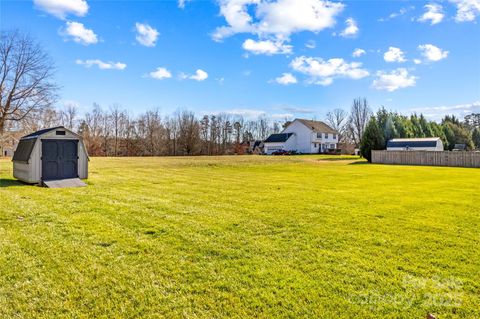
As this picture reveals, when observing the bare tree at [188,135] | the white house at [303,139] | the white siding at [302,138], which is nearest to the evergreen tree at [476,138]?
the white house at [303,139]

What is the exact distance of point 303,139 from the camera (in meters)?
59.2

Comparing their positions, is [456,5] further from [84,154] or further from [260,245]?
[84,154]

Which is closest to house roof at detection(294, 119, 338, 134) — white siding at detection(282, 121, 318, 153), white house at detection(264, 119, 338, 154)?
white house at detection(264, 119, 338, 154)

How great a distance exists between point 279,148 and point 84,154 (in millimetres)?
49243

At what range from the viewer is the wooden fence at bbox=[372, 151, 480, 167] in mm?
27312

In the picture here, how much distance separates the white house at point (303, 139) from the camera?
58.2 metres

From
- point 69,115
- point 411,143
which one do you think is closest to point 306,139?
point 411,143

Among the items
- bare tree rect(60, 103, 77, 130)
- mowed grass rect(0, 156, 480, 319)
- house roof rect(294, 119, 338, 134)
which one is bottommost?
mowed grass rect(0, 156, 480, 319)

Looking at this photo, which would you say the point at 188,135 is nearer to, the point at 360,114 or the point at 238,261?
the point at 360,114

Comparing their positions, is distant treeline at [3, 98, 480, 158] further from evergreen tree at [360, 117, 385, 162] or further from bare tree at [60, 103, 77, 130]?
evergreen tree at [360, 117, 385, 162]

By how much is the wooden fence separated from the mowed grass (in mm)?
24414

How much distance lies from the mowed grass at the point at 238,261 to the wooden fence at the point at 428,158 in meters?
24.4

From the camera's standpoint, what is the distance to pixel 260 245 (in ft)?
15.9

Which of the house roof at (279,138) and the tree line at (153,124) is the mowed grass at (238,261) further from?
the house roof at (279,138)
